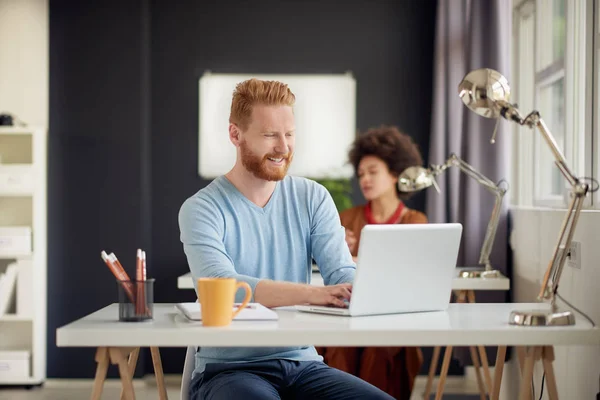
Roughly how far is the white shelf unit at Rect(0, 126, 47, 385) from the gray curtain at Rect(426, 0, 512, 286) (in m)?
2.32

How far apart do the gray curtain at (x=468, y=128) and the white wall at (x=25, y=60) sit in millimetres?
2383

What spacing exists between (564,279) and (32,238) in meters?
3.23

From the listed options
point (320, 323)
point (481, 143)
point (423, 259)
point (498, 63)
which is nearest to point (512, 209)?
point (481, 143)

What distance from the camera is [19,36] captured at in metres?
5.17

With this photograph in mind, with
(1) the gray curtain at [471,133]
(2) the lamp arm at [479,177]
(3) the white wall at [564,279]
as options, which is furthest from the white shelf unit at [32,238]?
(3) the white wall at [564,279]

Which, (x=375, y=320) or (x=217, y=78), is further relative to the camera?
(x=217, y=78)

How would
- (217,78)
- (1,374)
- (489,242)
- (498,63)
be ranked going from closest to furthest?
(489,242) < (498,63) < (1,374) < (217,78)

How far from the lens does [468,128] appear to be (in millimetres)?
4270

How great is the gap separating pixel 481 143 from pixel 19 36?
2.88 m

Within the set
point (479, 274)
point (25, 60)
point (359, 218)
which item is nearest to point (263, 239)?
point (479, 274)

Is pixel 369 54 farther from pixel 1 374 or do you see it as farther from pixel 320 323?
pixel 320 323

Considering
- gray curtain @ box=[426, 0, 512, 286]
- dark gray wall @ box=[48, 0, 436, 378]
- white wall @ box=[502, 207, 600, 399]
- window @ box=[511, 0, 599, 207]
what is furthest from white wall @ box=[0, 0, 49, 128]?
white wall @ box=[502, 207, 600, 399]

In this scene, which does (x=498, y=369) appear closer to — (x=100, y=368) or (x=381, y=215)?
(x=100, y=368)

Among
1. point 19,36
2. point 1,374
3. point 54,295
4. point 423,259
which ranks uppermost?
point 19,36
